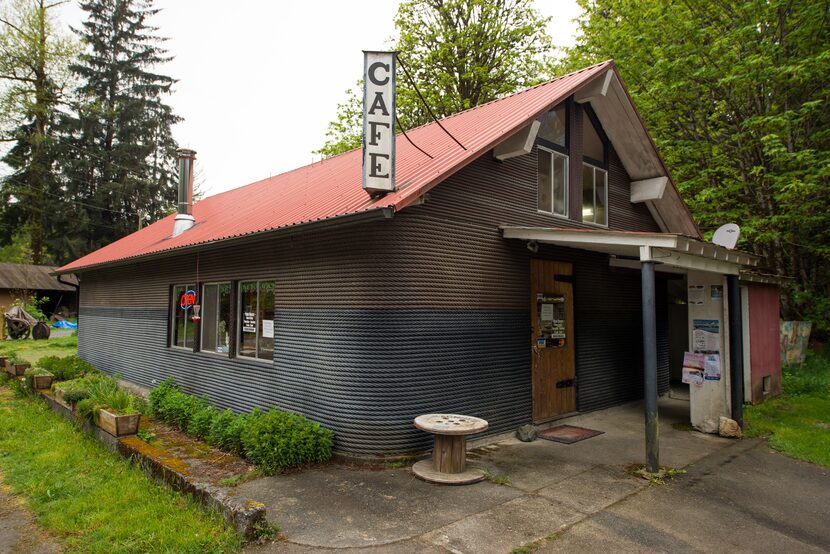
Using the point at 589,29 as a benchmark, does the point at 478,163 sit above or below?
below

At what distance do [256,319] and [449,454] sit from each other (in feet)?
12.7

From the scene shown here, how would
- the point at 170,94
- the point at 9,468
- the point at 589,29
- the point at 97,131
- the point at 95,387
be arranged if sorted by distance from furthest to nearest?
1. the point at 170,94
2. the point at 97,131
3. the point at 589,29
4. the point at 95,387
5. the point at 9,468

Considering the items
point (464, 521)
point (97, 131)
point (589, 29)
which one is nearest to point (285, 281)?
point (464, 521)

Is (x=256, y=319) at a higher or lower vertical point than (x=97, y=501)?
higher

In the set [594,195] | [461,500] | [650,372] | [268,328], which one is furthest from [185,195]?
[650,372]

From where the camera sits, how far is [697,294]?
8.13 metres

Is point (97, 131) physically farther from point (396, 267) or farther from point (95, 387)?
point (396, 267)

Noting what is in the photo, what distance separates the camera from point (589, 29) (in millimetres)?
19531

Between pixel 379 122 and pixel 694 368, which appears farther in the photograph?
pixel 694 368

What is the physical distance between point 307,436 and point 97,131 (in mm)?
35968

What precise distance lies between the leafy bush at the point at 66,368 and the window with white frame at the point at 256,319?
6.10 metres

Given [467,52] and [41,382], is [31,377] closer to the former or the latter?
[41,382]

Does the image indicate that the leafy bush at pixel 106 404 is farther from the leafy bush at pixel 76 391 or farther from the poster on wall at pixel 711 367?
the poster on wall at pixel 711 367

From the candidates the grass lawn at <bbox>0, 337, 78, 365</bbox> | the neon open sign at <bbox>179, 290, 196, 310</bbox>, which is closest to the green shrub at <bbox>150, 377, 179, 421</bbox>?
the neon open sign at <bbox>179, 290, 196, 310</bbox>
